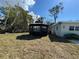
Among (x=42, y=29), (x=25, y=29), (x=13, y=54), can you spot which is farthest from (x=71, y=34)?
(x=25, y=29)

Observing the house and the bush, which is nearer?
the bush

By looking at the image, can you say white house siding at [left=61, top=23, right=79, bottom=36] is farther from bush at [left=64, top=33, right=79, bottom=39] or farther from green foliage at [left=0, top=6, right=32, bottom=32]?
green foliage at [left=0, top=6, right=32, bottom=32]

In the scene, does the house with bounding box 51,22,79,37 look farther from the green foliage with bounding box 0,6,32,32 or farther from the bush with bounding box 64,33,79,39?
the green foliage with bounding box 0,6,32,32

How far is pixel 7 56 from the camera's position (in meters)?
8.48

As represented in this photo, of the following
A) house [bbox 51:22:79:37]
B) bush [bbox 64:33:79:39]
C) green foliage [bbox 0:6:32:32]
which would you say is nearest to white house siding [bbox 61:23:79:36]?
house [bbox 51:22:79:37]

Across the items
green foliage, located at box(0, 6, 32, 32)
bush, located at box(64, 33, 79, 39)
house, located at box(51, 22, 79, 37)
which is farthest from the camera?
green foliage, located at box(0, 6, 32, 32)

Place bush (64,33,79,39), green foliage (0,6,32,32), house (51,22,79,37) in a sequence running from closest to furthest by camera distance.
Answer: bush (64,33,79,39) → house (51,22,79,37) → green foliage (0,6,32,32)

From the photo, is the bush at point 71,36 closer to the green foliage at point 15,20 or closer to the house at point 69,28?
the house at point 69,28

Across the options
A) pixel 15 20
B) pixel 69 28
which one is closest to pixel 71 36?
pixel 69 28

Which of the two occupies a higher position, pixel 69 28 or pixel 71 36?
pixel 69 28

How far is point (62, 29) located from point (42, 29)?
4228mm

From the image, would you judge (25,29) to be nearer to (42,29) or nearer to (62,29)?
(42,29)

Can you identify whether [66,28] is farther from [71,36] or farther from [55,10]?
[55,10]

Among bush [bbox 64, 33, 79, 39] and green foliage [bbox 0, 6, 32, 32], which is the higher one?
green foliage [bbox 0, 6, 32, 32]
